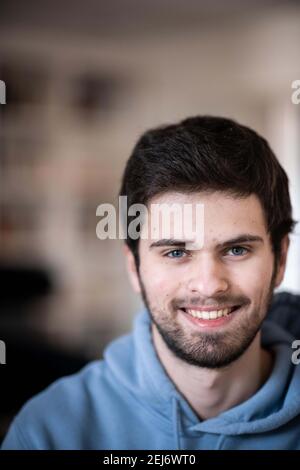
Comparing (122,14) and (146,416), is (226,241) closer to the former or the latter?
(146,416)

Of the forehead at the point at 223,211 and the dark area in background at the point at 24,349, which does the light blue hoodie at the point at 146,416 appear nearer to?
the forehead at the point at 223,211

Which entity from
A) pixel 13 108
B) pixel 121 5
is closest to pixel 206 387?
pixel 121 5

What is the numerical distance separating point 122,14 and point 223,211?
2160 millimetres

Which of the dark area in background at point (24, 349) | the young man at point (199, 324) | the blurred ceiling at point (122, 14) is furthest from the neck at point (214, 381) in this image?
the blurred ceiling at point (122, 14)

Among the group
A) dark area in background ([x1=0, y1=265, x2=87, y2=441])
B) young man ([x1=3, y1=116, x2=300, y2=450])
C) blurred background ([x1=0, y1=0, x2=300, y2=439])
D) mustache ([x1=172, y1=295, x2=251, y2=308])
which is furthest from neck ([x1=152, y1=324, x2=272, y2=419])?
blurred background ([x1=0, y1=0, x2=300, y2=439])

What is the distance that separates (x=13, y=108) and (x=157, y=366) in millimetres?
2308

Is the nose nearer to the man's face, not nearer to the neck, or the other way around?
the man's face

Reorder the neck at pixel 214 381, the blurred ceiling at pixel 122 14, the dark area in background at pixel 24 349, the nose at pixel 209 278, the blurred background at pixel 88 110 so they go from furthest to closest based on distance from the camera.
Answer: the blurred background at pixel 88 110 → the blurred ceiling at pixel 122 14 → the dark area in background at pixel 24 349 → the neck at pixel 214 381 → the nose at pixel 209 278

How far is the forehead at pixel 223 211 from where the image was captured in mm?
695

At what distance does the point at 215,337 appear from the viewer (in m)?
0.72

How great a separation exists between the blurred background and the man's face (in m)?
1.79

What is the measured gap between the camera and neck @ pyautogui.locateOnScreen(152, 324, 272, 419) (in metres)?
0.79

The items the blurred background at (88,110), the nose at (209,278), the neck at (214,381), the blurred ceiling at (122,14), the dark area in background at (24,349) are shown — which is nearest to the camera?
the nose at (209,278)

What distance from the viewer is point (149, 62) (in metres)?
3.02
